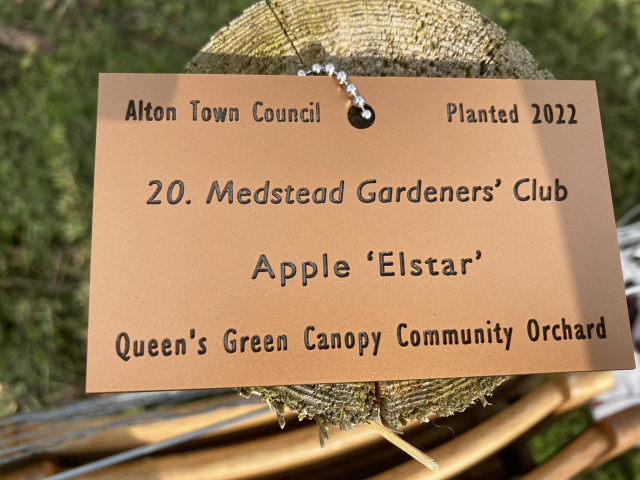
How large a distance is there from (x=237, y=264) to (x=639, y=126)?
2204 millimetres

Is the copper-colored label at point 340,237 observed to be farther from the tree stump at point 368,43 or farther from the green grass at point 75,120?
the green grass at point 75,120

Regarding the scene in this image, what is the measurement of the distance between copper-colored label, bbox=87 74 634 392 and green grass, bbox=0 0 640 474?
3.87 ft

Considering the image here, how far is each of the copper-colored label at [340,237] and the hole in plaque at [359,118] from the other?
14 millimetres

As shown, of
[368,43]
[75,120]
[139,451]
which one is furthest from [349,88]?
[75,120]

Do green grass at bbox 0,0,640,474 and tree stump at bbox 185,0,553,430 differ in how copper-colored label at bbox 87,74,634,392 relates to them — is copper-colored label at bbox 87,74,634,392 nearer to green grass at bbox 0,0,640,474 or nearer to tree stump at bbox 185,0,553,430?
tree stump at bbox 185,0,553,430

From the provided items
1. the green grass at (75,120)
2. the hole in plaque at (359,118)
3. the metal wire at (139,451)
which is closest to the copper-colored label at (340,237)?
the hole in plaque at (359,118)

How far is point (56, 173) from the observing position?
1.87 metres

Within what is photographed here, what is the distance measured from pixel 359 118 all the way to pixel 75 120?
1.62 m

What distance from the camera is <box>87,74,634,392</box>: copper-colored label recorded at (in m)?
0.81

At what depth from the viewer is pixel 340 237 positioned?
833 millimetres

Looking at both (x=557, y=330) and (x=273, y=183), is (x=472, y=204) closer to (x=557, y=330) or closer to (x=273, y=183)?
(x=557, y=330)

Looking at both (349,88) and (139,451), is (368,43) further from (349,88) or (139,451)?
(139,451)

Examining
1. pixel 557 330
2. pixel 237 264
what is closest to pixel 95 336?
pixel 237 264

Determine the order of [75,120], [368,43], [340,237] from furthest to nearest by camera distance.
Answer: [75,120], [368,43], [340,237]
